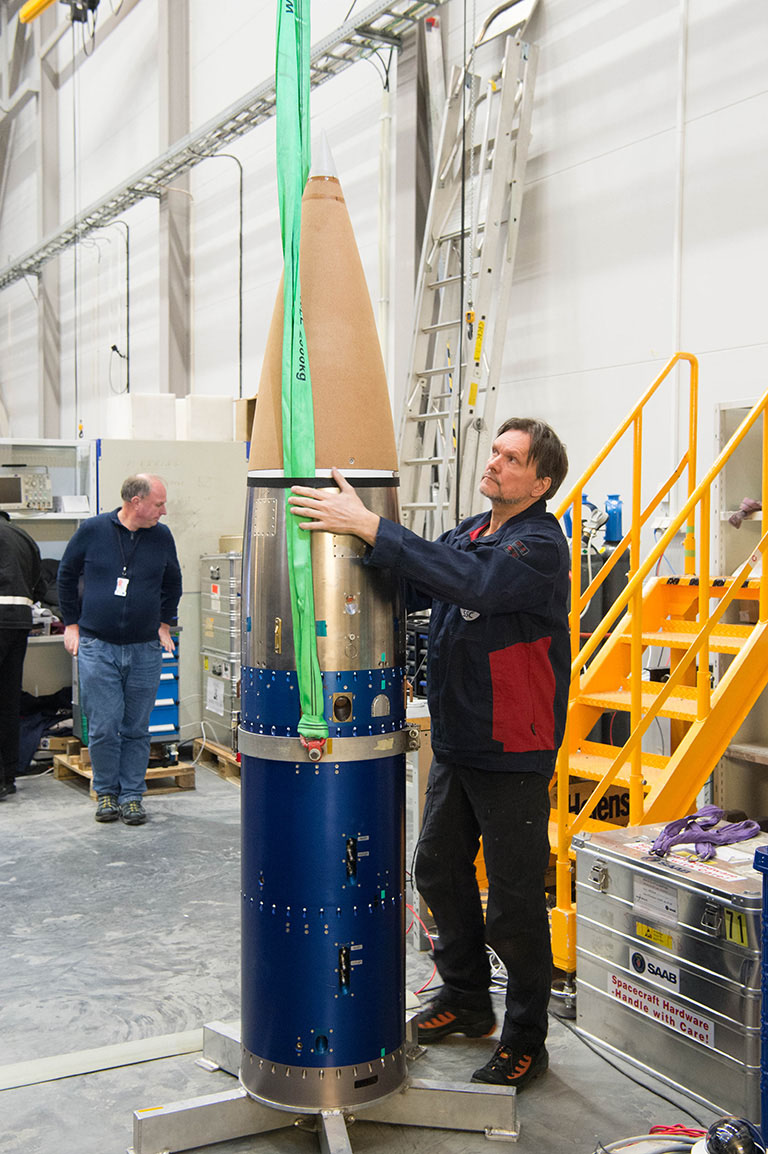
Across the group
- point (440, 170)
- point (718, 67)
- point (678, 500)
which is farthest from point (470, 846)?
point (440, 170)

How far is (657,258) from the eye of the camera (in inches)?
211

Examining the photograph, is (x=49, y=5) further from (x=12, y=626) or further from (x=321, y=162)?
(x=321, y=162)

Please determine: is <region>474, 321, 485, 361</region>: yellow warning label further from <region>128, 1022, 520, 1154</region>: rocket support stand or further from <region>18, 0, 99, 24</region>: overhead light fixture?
<region>18, 0, 99, 24</region>: overhead light fixture

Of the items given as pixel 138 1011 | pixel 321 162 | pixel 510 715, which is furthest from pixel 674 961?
pixel 321 162

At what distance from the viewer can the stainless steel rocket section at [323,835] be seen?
8.18ft

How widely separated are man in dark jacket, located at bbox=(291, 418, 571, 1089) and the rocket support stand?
0.69ft

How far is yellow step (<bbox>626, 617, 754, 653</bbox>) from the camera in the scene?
3896mm

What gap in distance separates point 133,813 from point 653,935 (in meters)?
3.33

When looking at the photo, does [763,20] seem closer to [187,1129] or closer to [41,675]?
[187,1129]

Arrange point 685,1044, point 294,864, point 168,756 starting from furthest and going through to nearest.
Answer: point 168,756, point 685,1044, point 294,864

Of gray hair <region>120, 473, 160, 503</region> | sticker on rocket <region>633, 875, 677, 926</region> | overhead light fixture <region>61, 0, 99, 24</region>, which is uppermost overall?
overhead light fixture <region>61, 0, 99, 24</region>

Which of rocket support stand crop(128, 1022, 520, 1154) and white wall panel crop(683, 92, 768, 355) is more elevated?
white wall panel crop(683, 92, 768, 355)

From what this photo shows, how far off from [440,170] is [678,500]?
8.17ft

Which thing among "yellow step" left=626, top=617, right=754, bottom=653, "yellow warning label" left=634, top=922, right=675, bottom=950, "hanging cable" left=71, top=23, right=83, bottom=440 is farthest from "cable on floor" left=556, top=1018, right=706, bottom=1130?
"hanging cable" left=71, top=23, right=83, bottom=440
